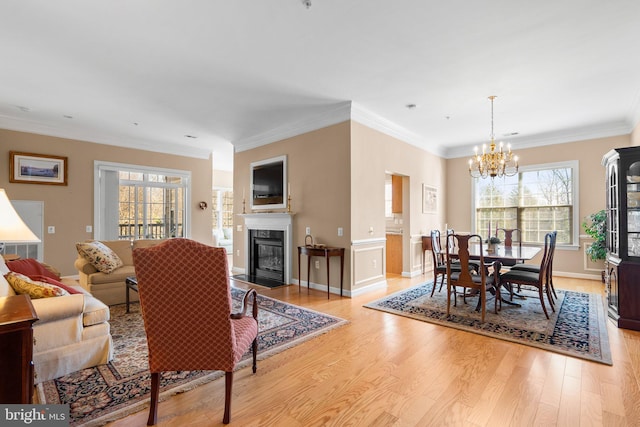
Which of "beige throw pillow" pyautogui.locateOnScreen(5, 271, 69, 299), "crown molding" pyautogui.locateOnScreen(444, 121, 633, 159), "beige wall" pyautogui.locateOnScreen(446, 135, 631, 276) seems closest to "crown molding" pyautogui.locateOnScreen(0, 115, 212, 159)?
"beige throw pillow" pyautogui.locateOnScreen(5, 271, 69, 299)

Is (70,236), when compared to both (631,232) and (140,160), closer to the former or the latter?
(140,160)

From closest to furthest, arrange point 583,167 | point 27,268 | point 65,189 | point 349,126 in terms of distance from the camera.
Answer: point 27,268
point 349,126
point 65,189
point 583,167

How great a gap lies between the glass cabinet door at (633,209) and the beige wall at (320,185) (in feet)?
10.4

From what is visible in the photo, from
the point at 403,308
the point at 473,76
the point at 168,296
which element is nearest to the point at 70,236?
the point at 168,296

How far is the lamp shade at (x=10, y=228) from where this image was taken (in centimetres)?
169

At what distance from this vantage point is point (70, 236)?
5.61 metres

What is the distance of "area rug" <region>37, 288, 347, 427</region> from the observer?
6.23 feet

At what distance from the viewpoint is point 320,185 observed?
498 cm

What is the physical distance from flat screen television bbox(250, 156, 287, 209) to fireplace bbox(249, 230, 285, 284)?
545mm

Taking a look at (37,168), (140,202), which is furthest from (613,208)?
(37,168)

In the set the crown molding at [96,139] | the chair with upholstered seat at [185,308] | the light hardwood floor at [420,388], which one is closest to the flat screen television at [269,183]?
the crown molding at [96,139]

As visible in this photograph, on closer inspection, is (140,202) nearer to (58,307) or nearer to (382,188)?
(58,307)

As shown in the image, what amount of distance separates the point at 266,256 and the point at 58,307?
12.7 ft

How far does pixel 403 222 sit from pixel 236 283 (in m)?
3.43
